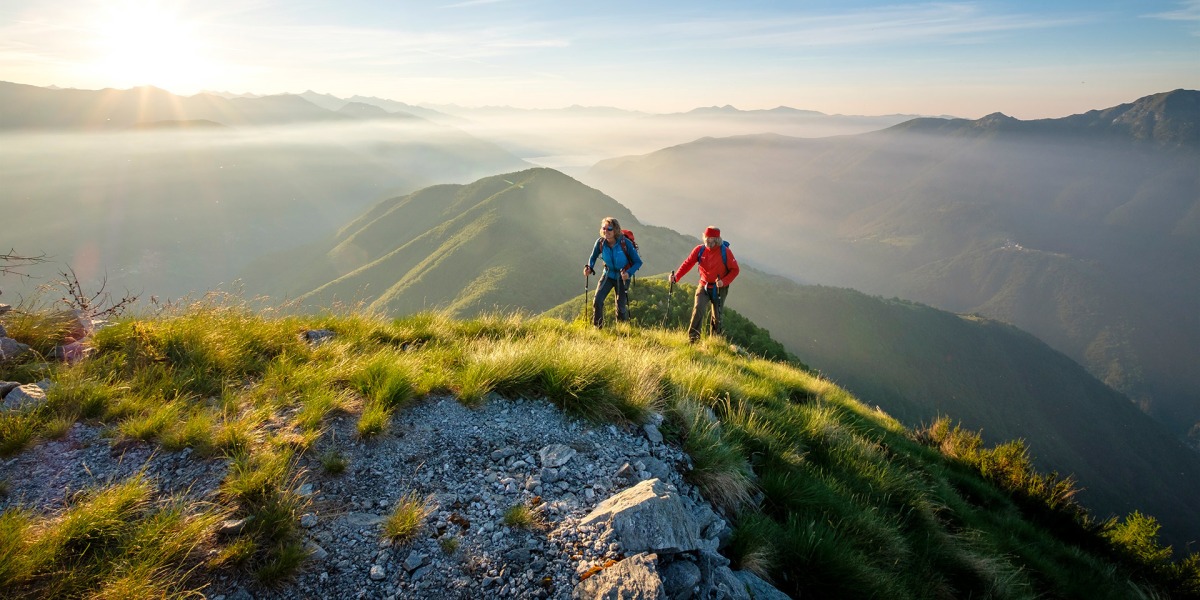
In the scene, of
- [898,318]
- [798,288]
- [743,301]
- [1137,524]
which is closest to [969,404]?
[898,318]

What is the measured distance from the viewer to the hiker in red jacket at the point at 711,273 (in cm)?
1380

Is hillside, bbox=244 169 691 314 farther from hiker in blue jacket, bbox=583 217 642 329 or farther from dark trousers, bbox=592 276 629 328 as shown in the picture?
hiker in blue jacket, bbox=583 217 642 329

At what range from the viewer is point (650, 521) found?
377cm

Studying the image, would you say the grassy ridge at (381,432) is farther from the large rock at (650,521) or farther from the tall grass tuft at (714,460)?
the large rock at (650,521)

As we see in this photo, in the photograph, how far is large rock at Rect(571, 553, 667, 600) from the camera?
336 cm

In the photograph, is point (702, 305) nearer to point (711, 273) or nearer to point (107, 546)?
point (711, 273)

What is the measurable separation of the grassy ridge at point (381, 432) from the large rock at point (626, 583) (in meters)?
1.19

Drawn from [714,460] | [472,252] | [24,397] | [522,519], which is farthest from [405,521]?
[472,252]

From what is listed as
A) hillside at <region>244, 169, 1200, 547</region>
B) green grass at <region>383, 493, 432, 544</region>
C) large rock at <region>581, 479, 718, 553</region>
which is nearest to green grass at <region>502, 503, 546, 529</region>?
large rock at <region>581, 479, 718, 553</region>

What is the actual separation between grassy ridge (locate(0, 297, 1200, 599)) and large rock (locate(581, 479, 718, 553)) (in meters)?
0.74

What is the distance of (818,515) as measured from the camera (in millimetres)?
5273

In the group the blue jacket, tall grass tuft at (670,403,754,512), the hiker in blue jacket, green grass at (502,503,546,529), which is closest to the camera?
green grass at (502,503,546,529)

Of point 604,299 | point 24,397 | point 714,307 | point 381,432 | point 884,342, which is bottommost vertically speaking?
point 884,342

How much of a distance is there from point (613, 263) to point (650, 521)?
31.5ft
